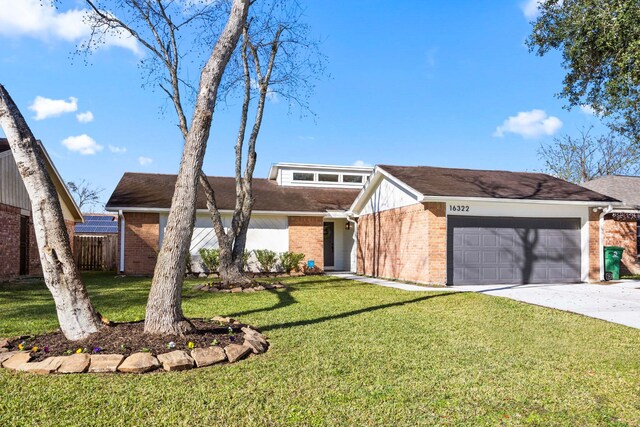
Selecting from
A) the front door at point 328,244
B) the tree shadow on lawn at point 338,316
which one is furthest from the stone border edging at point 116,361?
the front door at point 328,244

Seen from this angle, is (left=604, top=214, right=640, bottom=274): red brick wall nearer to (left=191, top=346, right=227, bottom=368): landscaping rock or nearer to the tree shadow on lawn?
the tree shadow on lawn

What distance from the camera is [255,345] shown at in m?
6.20

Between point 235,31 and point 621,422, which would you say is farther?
point 235,31

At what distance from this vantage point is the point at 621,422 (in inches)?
158

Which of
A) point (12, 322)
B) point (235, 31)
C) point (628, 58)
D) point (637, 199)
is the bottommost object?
point (12, 322)

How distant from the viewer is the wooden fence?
76.9 feet

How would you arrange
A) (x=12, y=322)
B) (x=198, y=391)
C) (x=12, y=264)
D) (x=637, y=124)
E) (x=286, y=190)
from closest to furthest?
1. (x=198, y=391)
2. (x=12, y=322)
3. (x=637, y=124)
4. (x=12, y=264)
5. (x=286, y=190)

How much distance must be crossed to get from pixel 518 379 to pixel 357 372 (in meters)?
1.65

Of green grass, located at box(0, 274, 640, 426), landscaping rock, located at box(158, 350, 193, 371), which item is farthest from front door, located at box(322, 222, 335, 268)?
landscaping rock, located at box(158, 350, 193, 371)

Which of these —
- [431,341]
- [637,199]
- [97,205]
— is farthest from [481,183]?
[97,205]

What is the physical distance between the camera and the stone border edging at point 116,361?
517cm

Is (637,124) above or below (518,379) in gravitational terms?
above

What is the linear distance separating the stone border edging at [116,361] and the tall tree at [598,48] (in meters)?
12.1

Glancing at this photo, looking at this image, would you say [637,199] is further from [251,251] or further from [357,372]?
[357,372]
